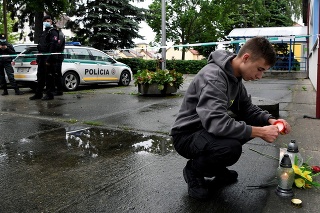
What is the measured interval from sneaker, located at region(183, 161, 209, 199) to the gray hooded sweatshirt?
1.24ft

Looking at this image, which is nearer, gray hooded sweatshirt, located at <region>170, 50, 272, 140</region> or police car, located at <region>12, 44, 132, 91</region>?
gray hooded sweatshirt, located at <region>170, 50, 272, 140</region>

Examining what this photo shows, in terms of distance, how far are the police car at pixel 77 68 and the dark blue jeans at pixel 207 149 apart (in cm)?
846

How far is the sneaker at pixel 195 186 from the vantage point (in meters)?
2.69

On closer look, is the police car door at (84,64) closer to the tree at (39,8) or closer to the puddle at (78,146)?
the puddle at (78,146)

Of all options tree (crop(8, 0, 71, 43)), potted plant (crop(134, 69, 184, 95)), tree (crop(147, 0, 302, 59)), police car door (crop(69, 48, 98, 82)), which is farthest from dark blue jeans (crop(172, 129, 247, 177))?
tree (crop(147, 0, 302, 59))

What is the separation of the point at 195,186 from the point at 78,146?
6.73 feet

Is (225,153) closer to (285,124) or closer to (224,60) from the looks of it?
(285,124)

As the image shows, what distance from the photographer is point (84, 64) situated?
1139 centimetres

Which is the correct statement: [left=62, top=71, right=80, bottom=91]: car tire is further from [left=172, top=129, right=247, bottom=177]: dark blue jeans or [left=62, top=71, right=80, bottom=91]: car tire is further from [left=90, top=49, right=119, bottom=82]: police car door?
[left=172, top=129, right=247, bottom=177]: dark blue jeans

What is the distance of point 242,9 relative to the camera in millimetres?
36312

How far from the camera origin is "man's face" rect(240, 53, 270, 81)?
8.29 ft

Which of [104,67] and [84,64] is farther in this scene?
[104,67]

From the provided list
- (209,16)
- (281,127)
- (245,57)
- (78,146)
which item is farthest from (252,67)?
(209,16)

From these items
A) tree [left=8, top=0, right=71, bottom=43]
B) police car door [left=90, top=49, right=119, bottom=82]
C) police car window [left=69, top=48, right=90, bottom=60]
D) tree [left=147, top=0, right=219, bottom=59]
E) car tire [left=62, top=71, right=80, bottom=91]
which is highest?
tree [left=147, top=0, right=219, bottom=59]
